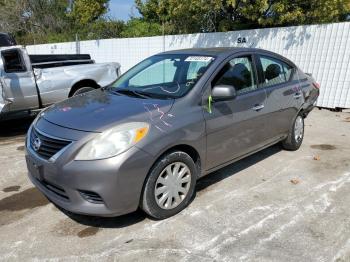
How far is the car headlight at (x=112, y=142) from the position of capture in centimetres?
307

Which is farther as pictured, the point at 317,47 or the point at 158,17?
the point at 158,17

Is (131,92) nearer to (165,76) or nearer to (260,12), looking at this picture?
(165,76)

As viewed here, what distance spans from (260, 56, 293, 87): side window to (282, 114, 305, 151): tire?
2.32ft

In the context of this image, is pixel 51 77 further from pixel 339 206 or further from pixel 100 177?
pixel 339 206

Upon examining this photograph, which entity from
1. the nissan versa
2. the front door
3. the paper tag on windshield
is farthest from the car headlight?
the paper tag on windshield

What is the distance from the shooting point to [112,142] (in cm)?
312

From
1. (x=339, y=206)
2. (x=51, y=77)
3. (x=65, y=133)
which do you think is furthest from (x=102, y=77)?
(x=339, y=206)

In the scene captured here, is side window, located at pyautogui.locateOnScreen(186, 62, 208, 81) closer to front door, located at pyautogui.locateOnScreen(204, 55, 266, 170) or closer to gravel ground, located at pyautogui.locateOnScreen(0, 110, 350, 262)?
front door, located at pyautogui.locateOnScreen(204, 55, 266, 170)

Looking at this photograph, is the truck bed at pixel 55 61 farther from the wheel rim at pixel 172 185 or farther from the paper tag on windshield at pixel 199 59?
the wheel rim at pixel 172 185

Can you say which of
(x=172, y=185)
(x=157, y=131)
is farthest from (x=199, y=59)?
(x=172, y=185)

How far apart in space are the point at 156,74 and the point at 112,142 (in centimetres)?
167

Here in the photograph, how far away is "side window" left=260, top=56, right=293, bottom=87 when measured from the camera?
4816mm

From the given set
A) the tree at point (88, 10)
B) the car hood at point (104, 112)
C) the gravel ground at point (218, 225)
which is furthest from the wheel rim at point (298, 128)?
the tree at point (88, 10)

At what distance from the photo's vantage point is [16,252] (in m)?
3.10
